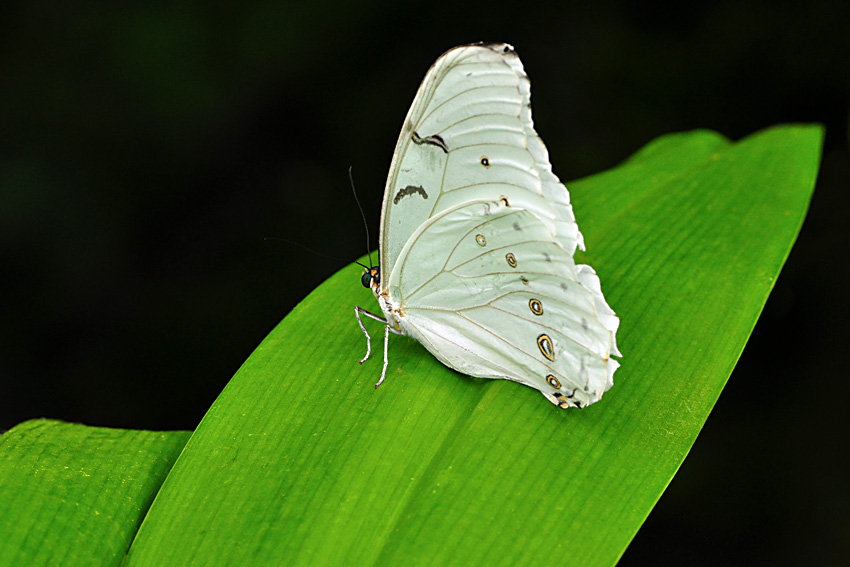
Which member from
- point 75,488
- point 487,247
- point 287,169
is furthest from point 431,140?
point 287,169

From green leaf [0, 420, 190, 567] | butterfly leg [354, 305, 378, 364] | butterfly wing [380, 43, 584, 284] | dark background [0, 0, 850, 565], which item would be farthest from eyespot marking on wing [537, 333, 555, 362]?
dark background [0, 0, 850, 565]

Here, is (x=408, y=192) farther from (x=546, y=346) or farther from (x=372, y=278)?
(x=546, y=346)

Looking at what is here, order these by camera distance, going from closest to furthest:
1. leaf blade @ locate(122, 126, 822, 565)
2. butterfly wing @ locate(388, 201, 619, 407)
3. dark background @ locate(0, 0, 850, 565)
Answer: leaf blade @ locate(122, 126, 822, 565) → butterfly wing @ locate(388, 201, 619, 407) → dark background @ locate(0, 0, 850, 565)

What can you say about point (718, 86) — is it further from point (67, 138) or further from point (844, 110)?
point (67, 138)

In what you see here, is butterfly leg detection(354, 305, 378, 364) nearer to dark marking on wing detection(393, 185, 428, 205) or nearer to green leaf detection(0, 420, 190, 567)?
dark marking on wing detection(393, 185, 428, 205)

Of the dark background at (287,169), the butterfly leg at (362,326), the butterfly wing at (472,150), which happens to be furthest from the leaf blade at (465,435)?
the dark background at (287,169)

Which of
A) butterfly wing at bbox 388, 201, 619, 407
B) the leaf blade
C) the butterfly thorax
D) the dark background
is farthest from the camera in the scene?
→ the dark background

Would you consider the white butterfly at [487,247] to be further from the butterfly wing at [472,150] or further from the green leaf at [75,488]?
the green leaf at [75,488]

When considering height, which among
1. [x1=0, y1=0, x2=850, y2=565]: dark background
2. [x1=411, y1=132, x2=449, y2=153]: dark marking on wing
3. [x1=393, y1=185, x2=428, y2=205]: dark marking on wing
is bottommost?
[x1=0, y1=0, x2=850, y2=565]: dark background
